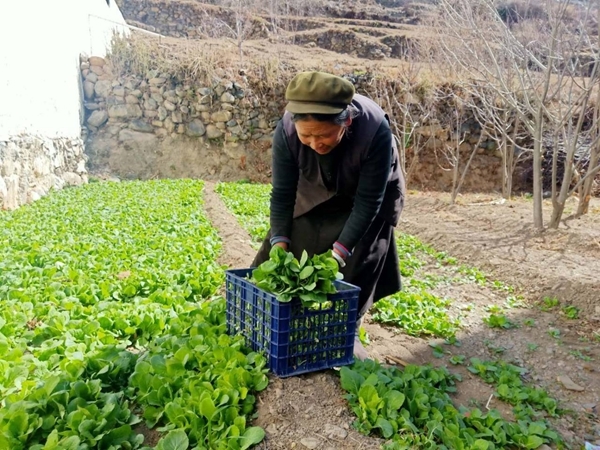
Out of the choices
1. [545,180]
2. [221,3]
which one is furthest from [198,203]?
[221,3]

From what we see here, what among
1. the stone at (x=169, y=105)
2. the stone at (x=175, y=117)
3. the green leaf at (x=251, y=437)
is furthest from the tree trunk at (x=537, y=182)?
the stone at (x=169, y=105)

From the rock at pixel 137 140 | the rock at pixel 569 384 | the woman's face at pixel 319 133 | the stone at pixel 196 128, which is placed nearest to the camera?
the woman's face at pixel 319 133

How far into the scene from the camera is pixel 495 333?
4535 millimetres

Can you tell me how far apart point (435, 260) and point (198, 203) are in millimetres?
4911

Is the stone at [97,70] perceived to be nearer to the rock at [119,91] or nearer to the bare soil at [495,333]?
the rock at [119,91]

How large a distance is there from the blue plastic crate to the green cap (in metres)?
0.93

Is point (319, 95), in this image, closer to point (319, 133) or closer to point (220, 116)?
point (319, 133)

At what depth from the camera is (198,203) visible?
999 cm

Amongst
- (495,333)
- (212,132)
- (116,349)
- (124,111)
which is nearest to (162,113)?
(124,111)

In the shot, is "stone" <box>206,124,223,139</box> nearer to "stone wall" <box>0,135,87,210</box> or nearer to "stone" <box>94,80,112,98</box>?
"stone" <box>94,80,112,98</box>

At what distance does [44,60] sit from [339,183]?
10532 millimetres

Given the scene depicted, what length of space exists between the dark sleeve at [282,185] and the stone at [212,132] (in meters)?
14.3

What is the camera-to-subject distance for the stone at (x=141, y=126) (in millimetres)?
16594

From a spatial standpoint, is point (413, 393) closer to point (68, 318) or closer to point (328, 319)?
point (328, 319)
